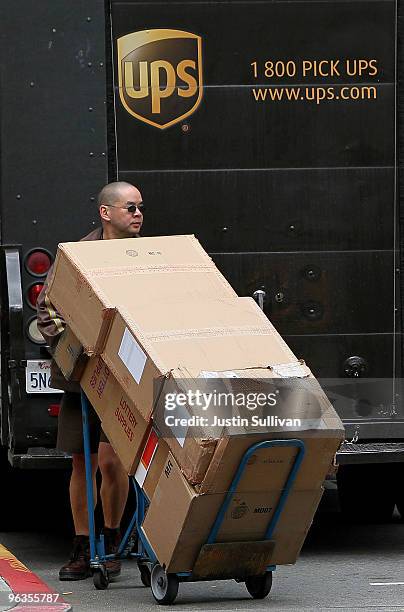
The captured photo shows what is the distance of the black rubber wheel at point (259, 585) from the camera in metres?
6.40

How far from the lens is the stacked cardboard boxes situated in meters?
5.83

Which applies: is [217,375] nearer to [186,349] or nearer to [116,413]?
[186,349]

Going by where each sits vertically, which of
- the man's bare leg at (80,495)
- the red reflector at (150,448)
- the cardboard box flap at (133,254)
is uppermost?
the cardboard box flap at (133,254)

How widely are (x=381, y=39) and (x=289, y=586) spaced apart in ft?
9.04

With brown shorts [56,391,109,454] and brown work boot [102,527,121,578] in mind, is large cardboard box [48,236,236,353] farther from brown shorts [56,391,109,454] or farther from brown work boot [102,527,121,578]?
brown work boot [102,527,121,578]

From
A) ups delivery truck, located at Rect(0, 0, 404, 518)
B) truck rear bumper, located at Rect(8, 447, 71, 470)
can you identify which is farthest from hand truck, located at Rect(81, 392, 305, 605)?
ups delivery truck, located at Rect(0, 0, 404, 518)

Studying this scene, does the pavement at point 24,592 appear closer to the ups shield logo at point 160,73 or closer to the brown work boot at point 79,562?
the brown work boot at point 79,562

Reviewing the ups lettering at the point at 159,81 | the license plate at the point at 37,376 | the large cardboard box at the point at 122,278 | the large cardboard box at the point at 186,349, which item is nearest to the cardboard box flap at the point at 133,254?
the large cardboard box at the point at 122,278

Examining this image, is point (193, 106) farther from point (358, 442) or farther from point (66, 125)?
point (358, 442)

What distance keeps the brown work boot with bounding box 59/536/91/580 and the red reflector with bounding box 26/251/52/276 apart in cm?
138

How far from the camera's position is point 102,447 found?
6.97 metres

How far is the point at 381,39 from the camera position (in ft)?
25.1

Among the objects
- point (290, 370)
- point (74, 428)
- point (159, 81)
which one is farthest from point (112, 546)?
point (159, 81)

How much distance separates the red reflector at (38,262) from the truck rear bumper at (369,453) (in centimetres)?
171
